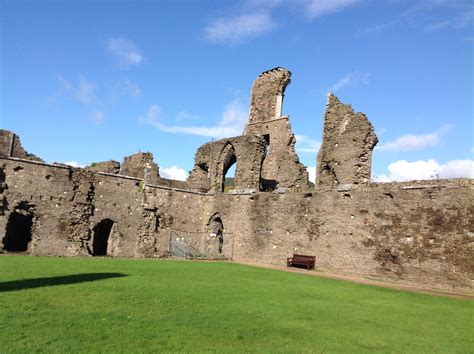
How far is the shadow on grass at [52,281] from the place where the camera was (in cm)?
881

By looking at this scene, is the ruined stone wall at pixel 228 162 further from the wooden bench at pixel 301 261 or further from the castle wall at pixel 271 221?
the wooden bench at pixel 301 261

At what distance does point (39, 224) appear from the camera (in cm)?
1833

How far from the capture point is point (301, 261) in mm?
18406

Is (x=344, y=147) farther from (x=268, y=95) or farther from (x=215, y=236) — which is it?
(x=268, y=95)

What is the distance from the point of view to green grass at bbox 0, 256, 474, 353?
19.0 feet

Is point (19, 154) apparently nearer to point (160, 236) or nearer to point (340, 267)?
point (160, 236)

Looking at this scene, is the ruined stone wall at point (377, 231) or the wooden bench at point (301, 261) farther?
the wooden bench at point (301, 261)

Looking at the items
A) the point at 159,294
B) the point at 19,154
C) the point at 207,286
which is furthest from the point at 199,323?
the point at 19,154

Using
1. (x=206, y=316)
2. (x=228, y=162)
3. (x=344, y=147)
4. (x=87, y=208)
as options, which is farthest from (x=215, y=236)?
(x=206, y=316)

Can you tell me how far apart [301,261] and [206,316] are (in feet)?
38.0

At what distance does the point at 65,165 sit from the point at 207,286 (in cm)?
1133

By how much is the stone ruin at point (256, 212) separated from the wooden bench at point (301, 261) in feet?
0.86

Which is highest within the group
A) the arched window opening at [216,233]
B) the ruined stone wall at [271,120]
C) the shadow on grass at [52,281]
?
the ruined stone wall at [271,120]

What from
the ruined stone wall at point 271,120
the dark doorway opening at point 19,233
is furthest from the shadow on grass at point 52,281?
the ruined stone wall at point 271,120
